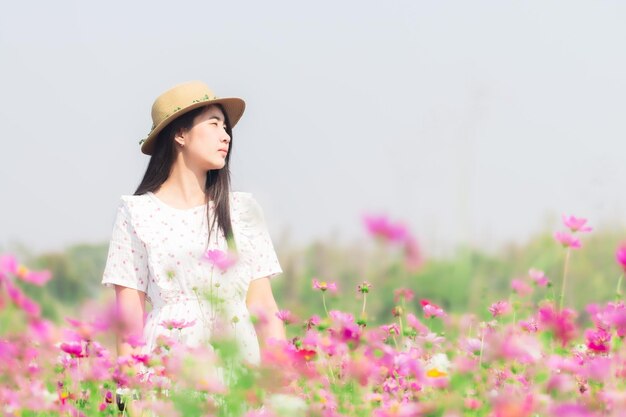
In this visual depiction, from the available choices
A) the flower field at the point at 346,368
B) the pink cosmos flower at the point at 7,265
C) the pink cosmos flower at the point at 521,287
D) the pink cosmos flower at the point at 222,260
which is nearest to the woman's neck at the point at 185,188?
the flower field at the point at 346,368

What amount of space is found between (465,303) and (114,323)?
0.76m

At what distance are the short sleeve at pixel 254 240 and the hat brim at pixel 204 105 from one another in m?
0.28

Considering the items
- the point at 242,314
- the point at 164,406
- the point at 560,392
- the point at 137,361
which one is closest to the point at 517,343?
the point at 560,392

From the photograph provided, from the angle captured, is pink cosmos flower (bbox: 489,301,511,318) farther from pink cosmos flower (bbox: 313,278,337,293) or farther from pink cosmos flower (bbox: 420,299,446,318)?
pink cosmos flower (bbox: 313,278,337,293)

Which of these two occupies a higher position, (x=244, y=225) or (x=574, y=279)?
(x=244, y=225)

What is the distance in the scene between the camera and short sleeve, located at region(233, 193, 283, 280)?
3.04 m

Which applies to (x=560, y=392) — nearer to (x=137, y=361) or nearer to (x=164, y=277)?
(x=137, y=361)

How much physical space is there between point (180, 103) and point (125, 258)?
527mm

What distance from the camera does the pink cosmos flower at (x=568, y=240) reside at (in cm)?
263

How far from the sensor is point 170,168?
3166 millimetres

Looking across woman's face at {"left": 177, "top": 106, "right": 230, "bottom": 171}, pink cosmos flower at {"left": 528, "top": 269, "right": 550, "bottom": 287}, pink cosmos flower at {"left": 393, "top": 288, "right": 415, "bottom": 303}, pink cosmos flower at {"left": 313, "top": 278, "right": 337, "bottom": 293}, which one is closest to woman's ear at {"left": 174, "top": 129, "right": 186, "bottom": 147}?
woman's face at {"left": 177, "top": 106, "right": 230, "bottom": 171}

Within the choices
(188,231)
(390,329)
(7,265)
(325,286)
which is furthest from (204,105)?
(7,265)

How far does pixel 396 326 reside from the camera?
2.66m

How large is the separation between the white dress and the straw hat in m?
0.22
